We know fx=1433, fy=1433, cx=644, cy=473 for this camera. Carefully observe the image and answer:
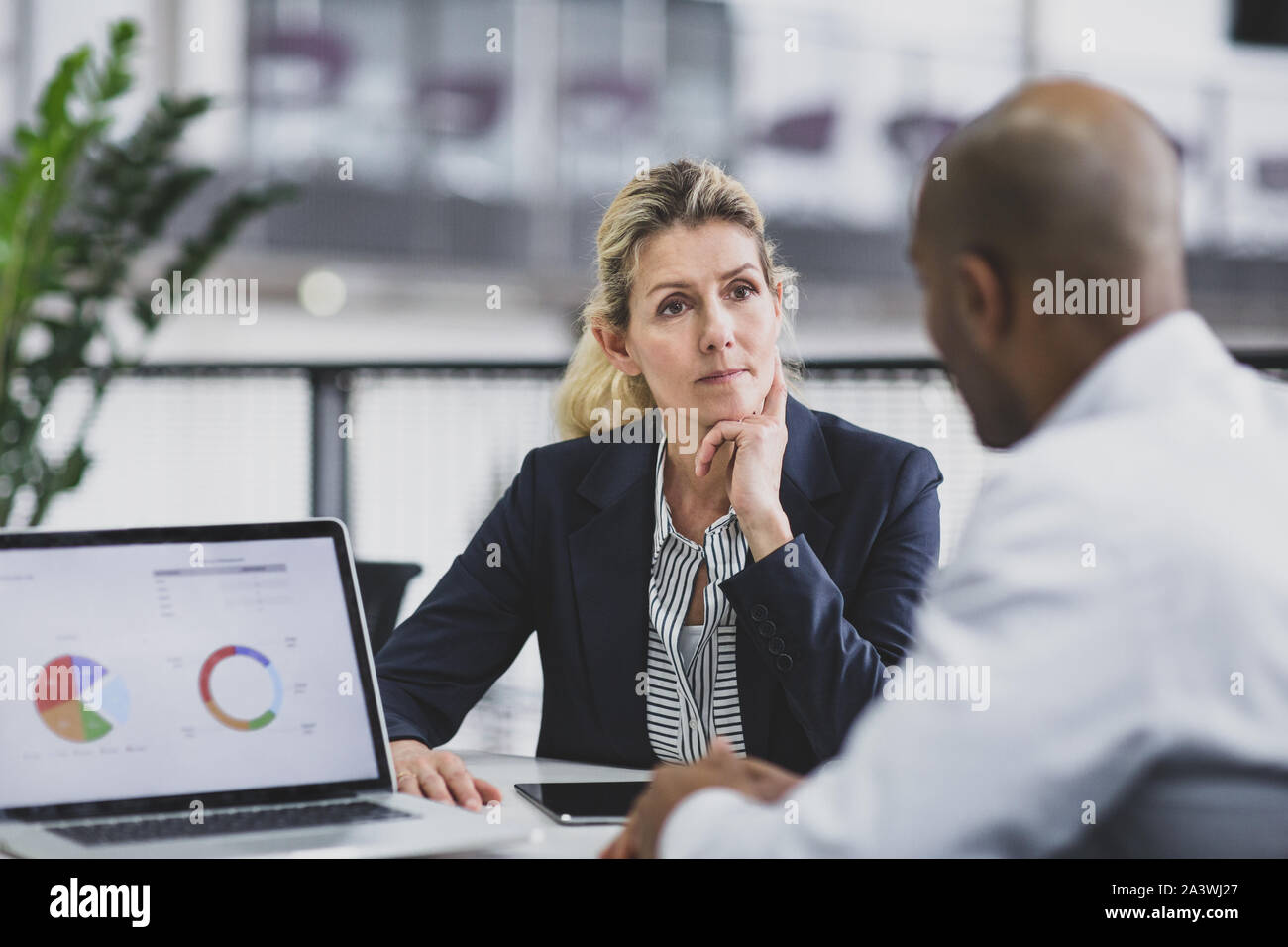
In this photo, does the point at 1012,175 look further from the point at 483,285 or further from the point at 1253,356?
the point at 483,285

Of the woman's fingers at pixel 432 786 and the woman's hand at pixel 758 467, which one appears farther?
the woman's hand at pixel 758 467

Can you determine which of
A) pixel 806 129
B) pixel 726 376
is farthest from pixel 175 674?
pixel 806 129

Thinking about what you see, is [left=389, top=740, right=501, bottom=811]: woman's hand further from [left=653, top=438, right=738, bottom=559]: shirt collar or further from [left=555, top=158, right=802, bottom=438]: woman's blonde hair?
[left=555, top=158, right=802, bottom=438]: woman's blonde hair

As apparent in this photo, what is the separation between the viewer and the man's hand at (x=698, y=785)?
100 centimetres

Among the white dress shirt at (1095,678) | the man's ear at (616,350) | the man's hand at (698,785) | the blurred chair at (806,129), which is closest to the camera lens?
the white dress shirt at (1095,678)

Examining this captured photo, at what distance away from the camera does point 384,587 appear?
2.13 meters

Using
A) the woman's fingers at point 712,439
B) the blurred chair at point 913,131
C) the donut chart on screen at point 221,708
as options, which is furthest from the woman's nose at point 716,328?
the blurred chair at point 913,131

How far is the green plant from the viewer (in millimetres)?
3566

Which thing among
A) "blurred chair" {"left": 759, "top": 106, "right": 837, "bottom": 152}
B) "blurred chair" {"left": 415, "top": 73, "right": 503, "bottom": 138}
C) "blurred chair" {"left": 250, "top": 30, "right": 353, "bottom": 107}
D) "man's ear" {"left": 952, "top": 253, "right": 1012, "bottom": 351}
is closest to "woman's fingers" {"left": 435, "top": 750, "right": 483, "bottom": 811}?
"man's ear" {"left": 952, "top": 253, "right": 1012, "bottom": 351}

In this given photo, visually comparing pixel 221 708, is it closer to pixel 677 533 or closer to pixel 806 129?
pixel 677 533

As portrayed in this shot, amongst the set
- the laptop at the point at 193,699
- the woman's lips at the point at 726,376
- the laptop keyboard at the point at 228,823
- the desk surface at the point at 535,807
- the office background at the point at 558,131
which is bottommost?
the desk surface at the point at 535,807

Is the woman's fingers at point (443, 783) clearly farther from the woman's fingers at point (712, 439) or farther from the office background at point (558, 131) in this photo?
the office background at point (558, 131)

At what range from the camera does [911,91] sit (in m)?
11.9
